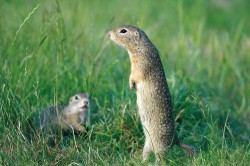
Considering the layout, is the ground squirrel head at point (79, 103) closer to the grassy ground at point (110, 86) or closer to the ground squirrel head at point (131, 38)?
the grassy ground at point (110, 86)

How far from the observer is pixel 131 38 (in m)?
5.58

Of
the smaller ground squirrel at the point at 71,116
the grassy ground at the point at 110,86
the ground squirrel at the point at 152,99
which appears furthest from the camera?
the smaller ground squirrel at the point at 71,116

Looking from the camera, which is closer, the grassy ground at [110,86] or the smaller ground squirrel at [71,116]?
the grassy ground at [110,86]

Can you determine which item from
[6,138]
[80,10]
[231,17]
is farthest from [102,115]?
[231,17]

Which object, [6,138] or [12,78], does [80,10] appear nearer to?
[12,78]

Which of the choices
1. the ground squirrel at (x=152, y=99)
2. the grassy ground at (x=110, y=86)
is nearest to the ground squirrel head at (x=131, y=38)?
the ground squirrel at (x=152, y=99)

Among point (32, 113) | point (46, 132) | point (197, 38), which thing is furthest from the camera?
point (197, 38)

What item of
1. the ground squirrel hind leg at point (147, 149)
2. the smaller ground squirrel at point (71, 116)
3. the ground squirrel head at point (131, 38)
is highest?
the ground squirrel head at point (131, 38)

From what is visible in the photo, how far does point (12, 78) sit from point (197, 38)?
133 inches

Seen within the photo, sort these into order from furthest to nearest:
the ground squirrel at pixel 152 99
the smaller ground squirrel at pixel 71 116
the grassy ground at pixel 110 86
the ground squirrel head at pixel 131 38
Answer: the smaller ground squirrel at pixel 71 116, the ground squirrel head at pixel 131 38, the ground squirrel at pixel 152 99, the grassy ground at pixel 110 86

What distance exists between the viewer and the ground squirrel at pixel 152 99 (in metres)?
5.41

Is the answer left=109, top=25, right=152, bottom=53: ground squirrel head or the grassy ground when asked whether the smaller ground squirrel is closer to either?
the grassy ground

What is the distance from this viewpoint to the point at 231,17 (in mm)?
10883

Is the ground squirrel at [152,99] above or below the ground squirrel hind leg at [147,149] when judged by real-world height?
above
